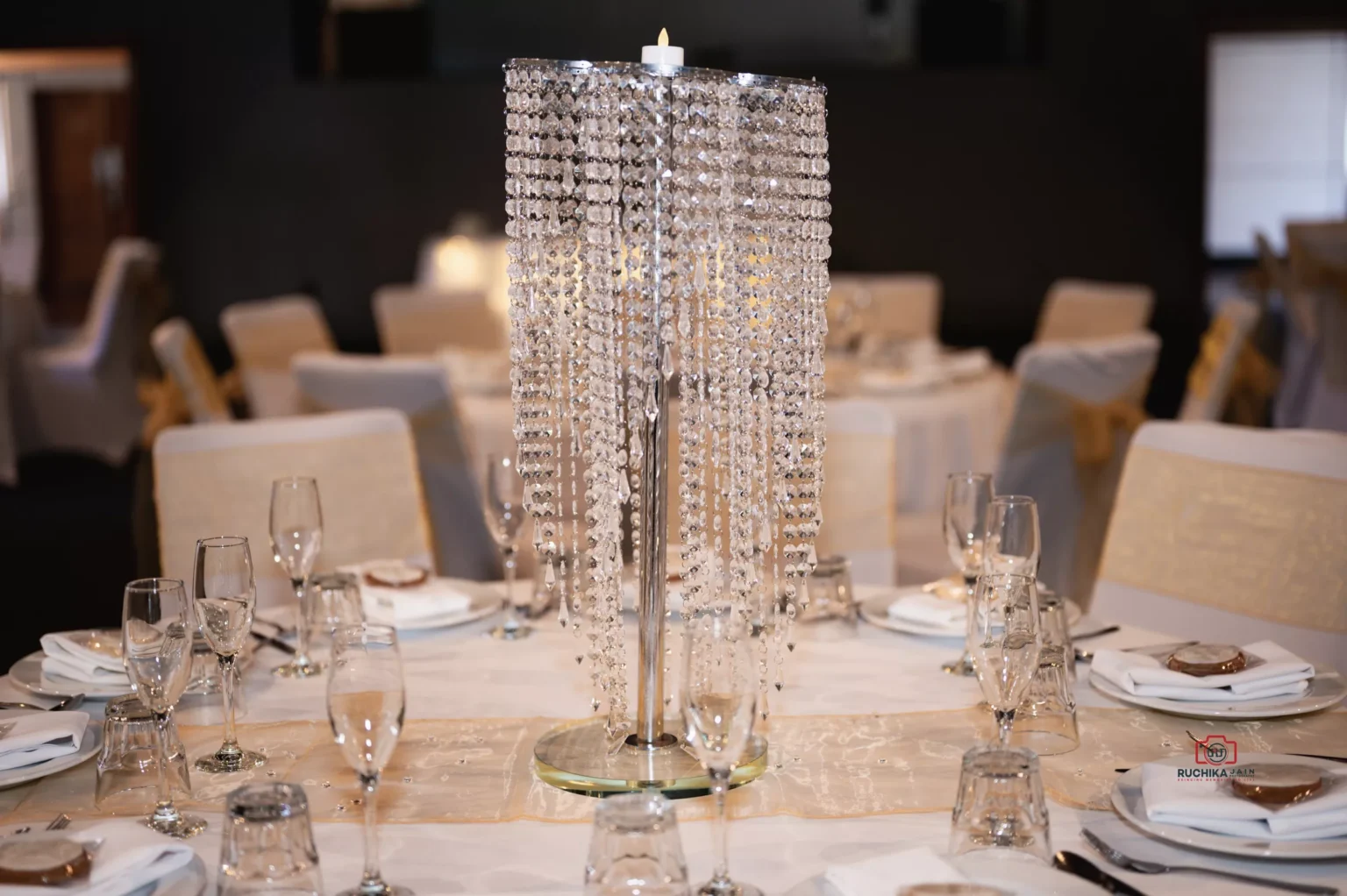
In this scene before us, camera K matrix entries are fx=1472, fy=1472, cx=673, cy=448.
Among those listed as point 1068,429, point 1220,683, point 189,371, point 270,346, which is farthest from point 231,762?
point 270,346

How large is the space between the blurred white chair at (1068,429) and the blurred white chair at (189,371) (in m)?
2.36

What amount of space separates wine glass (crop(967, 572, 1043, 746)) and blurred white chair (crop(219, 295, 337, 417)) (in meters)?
3.85

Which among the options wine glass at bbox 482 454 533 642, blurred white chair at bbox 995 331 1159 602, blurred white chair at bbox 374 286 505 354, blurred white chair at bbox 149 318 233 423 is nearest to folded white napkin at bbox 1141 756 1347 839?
wine glass at bbox 482 454 533 642

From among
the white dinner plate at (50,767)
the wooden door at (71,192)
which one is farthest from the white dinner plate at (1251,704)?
the wooden door at (71,192)

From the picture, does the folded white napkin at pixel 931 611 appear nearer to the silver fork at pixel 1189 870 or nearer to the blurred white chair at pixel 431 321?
the silver fork at pixel 1189 870

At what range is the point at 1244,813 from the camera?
131cm

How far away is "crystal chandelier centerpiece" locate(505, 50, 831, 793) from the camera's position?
1.43 m

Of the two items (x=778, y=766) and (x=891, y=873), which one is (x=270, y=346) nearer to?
(x=778, y=766)

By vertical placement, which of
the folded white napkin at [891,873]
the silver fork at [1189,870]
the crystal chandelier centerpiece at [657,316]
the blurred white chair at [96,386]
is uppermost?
the crystal chandelier centerpiece at [657,316]

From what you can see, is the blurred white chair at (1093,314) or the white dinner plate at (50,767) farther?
the blurred white chair at (1093,314)

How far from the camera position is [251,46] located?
27.0 ft

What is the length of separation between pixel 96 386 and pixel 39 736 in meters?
6.70

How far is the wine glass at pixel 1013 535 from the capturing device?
1842 millimetres

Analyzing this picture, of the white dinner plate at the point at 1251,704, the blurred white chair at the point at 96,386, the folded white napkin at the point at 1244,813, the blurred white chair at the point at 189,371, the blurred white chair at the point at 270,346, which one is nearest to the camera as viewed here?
the folded white napkin at the point at 1244,813
